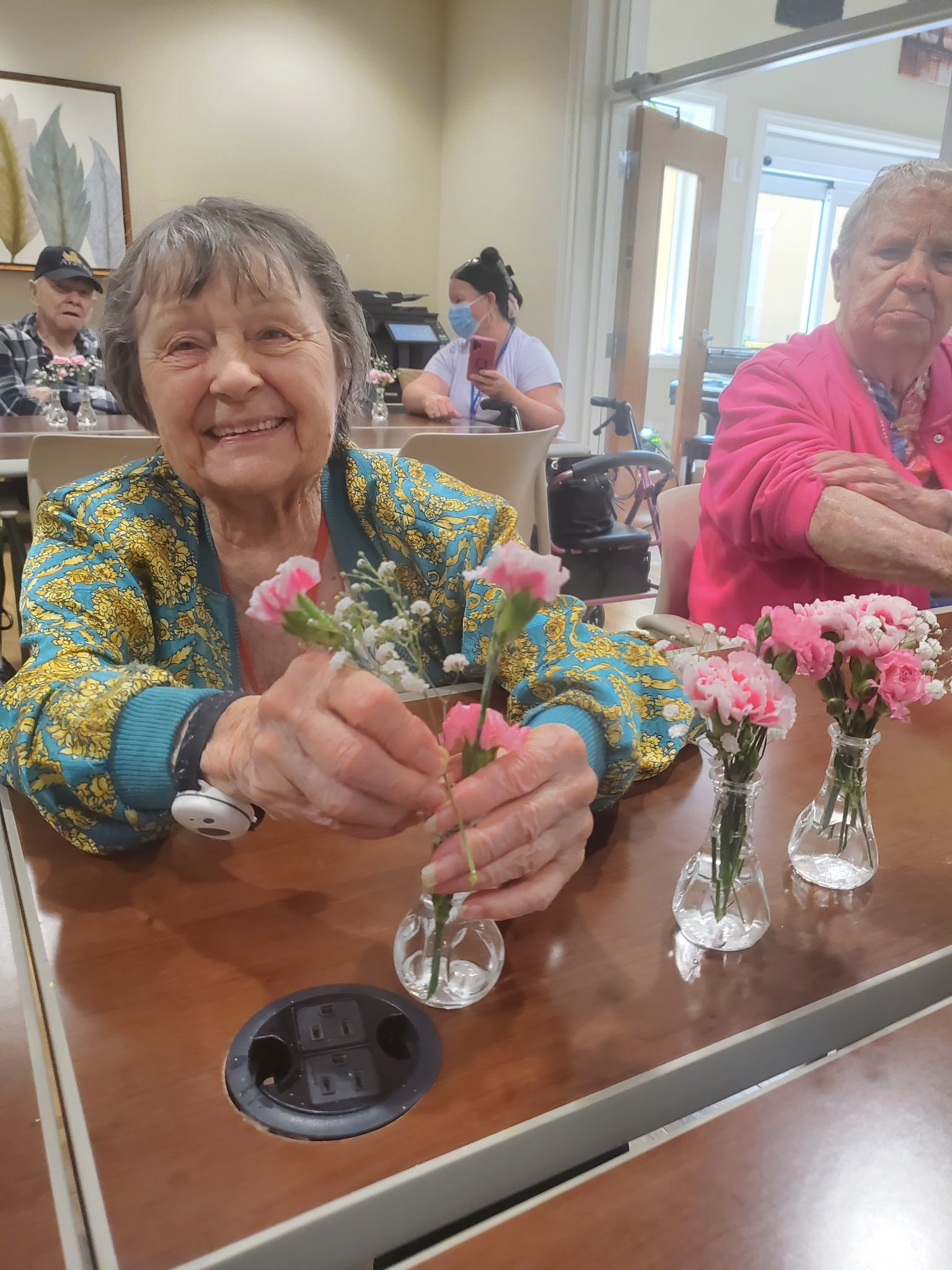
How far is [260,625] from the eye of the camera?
113 cm

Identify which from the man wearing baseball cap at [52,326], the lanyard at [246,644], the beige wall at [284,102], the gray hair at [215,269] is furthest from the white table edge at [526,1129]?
the beige wall at [284,102]

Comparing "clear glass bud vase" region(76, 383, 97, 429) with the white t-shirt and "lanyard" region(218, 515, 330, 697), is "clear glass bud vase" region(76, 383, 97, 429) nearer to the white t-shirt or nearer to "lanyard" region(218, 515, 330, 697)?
the white t-shirt

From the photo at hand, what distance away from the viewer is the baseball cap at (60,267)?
12.7ft

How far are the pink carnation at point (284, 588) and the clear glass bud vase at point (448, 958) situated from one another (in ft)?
0.82

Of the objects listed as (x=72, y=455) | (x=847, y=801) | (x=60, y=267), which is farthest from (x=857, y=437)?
(x=60, y=267)

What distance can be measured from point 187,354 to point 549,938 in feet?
2.38

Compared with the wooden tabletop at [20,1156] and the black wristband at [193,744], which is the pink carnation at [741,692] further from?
the wooden tabletop at [20,1156]

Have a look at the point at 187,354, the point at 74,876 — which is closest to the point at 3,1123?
the point at 74,876

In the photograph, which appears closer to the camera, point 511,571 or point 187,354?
point 511,571

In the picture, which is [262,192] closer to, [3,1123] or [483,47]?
[483,47]

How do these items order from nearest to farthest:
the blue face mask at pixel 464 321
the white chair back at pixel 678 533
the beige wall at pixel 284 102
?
the white chair back at pixel 678 533
the blue face mask at pixel 464 321
the beige wall at pixel 284 102

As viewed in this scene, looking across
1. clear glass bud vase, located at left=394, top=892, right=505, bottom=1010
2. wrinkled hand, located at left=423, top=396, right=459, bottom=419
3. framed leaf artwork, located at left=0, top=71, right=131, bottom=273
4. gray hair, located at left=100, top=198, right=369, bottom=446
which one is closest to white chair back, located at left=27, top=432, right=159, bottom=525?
gray hair, located at left=100, top=198, right=369, bottom=446

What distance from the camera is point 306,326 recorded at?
1.03m

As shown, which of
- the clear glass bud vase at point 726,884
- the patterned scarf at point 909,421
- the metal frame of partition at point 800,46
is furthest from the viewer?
the metal frame of partition at point 800,46
